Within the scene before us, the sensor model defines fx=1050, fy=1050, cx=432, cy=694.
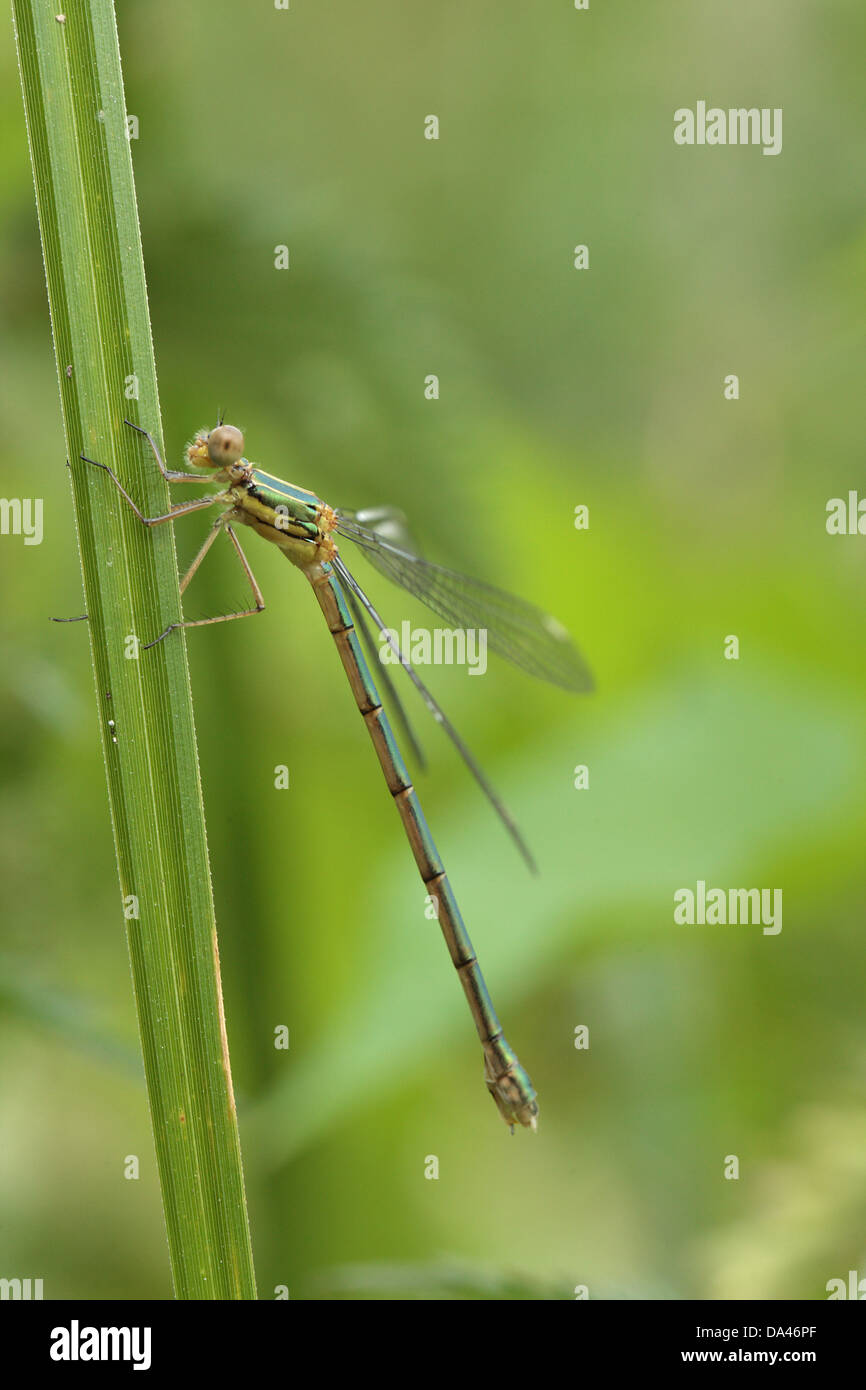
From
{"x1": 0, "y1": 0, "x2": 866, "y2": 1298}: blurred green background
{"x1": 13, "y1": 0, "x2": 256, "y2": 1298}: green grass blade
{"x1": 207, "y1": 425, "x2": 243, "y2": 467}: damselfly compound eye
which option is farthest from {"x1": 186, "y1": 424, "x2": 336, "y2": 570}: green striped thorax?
{"x1": 13, "y1": 0, "x2": 256, "y2": 1298}: green grass blade

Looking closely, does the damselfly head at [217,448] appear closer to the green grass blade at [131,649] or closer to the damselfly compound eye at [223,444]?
the damselfly compound eye at [223,444]

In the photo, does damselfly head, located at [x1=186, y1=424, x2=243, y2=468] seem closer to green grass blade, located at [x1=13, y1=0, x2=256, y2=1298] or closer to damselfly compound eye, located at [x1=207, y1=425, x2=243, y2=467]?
damselfly compound eye, located at [x1=207, y1=425, x2=243, y2=467]

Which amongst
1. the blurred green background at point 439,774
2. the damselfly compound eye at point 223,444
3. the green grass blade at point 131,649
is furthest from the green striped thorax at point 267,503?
the green grass blade at point 131,649

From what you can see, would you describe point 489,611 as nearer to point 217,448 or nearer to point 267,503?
point 267,503

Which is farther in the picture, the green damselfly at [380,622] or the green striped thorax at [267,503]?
the green damselfly at [380,622]

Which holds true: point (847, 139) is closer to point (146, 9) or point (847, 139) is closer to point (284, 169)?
point (284, 169)

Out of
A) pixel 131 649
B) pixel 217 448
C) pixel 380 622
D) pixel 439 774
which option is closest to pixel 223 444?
pixel 217 448
